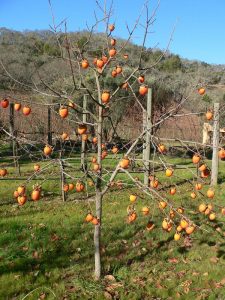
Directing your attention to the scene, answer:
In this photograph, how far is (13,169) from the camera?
10.7 metres

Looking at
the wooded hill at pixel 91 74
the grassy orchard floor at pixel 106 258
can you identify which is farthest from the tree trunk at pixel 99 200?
the wooded hill at pixel 91 74

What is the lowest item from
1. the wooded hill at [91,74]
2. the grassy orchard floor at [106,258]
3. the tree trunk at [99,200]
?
the grassy orchard floor at [106,258]

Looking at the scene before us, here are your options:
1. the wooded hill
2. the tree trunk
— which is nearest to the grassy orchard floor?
the tree trunk

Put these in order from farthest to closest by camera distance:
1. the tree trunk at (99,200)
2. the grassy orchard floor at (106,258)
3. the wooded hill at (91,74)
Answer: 1. the wooded hill at (91,74)
2. the grassy orchard floor at (106,258)
3. the tree trunk at (99,200)

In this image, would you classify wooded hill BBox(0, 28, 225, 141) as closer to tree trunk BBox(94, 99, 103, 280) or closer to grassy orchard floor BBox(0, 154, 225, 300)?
tree trunk BBox(94, 99, 103, 280)

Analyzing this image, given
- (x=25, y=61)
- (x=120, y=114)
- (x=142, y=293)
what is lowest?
(x=142, y=293)

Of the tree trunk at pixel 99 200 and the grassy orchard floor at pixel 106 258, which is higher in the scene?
the tree trunk at pixel 99 200

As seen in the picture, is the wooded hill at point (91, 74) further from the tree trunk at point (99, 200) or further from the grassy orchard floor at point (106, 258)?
the grassy orchard floor at point (106, 258)

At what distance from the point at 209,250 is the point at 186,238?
0.41 metres

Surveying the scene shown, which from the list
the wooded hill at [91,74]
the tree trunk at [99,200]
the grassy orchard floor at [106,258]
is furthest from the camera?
the wooded hill at [91,74]

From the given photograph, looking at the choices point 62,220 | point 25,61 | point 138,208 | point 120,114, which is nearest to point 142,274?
point 62,220

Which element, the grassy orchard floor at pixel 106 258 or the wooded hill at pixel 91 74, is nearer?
the grassy orchard floor at pixel 106 258

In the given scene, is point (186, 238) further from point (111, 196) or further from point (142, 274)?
point (111, 196)

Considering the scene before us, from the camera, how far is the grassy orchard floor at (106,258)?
414cm
